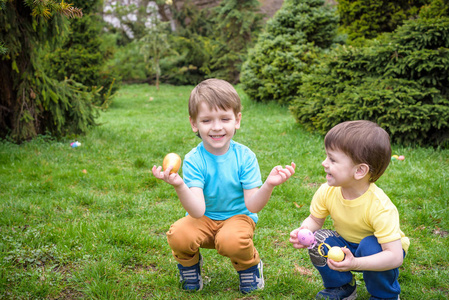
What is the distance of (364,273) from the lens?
238 cm

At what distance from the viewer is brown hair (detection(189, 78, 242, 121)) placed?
2510 millimetres

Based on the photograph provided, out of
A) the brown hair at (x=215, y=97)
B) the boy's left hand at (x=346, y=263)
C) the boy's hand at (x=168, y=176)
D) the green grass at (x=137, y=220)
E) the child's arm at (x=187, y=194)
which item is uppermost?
the brown hair at (x=215, y=97)

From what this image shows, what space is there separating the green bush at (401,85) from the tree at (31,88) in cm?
432

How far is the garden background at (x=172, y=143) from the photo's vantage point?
2.87 m

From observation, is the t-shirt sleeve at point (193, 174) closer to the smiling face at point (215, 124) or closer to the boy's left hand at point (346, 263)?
the smiling face at point (215, 124)

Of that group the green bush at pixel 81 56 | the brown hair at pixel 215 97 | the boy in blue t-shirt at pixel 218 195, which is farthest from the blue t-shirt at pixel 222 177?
the green bush at pixel 81 56

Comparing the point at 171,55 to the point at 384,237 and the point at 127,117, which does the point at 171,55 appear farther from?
the point at 384,237

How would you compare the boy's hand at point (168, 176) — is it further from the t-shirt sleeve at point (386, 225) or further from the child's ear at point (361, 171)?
the t-shirt sleeve at point (386, 225)

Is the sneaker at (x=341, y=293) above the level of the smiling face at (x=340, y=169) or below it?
below

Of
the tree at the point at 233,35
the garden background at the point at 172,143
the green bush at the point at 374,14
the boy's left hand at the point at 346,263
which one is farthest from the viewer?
the tree at the point at 233,35

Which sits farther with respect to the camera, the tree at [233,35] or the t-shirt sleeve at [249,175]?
the tree at [233,35]

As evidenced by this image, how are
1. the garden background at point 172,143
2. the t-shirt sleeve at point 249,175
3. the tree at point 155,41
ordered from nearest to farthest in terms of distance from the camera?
1. the t-shirt sleeve at point 249,175
2. the garden background at point 172,143
3. the tree at point 155,41

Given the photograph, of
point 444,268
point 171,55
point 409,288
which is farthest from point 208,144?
point 171,55

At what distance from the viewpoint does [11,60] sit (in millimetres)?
6074
